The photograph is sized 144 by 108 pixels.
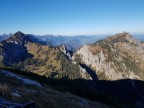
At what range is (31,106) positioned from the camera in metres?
9.75

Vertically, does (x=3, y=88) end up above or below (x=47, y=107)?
above

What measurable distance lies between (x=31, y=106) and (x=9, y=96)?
567 centimetres

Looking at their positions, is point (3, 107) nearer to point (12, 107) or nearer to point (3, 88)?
point (12, 107)

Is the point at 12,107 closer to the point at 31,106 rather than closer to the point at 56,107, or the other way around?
the point at 31,106

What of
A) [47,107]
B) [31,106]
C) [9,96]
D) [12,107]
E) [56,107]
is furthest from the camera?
[56,107]

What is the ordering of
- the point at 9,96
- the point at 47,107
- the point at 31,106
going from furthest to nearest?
the point at 47,107 < the point at 9,96 < the point at 31,106

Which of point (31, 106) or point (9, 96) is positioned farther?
point (9, 96)

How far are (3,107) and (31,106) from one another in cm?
110

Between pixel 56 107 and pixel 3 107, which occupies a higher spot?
pixel 3 107

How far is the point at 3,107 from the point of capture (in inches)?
360

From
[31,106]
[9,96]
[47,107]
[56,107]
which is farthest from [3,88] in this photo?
[31,106]

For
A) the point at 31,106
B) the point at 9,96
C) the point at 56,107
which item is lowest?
the point at 56,107

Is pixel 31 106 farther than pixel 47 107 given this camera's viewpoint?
No

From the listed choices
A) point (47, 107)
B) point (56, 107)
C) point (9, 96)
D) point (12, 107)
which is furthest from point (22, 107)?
point (56, 107)
